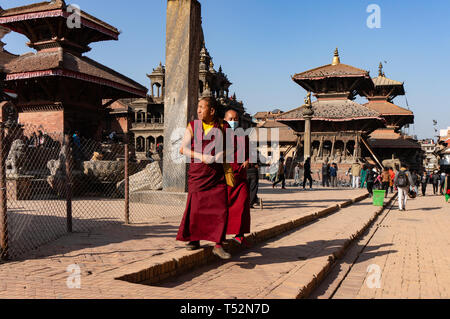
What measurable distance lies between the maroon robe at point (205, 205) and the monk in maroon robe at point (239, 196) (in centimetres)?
32

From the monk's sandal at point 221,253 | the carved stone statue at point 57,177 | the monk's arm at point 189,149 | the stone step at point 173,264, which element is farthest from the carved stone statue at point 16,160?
the monk's sandal at point 221,253

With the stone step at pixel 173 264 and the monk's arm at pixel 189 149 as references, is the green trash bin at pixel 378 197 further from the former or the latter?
the monk's arm at pixel 189 149

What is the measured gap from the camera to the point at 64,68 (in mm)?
16922

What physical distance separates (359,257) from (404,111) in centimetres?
4805

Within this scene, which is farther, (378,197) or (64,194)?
(378,197)

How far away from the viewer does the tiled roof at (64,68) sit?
17094 mm

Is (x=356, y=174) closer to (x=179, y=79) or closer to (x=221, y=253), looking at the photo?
(x=179, y=79)

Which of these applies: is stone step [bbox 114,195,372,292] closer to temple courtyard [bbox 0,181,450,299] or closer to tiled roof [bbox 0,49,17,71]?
temple courtyard [bbox 0,181,450,299]

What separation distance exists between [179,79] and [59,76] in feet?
32.1

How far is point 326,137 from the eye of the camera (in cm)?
3947

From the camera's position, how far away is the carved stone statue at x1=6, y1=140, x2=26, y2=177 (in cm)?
1155

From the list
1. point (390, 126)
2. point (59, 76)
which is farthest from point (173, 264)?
point (390, 126)

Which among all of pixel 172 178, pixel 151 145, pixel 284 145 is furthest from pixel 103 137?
pixel 284 145
